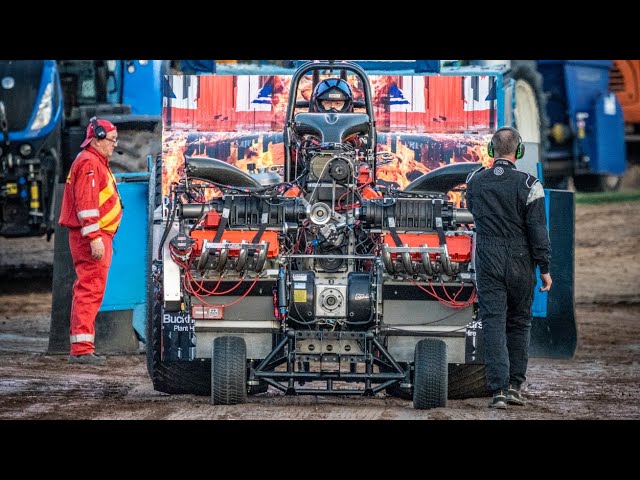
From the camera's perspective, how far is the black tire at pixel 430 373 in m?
9.25

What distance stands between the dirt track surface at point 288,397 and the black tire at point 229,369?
90mm

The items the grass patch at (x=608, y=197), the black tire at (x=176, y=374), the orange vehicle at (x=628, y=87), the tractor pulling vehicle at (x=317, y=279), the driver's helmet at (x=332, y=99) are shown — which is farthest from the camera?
the orange vehicle at (x=628, y=87)

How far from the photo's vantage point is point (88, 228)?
1156 centimetres

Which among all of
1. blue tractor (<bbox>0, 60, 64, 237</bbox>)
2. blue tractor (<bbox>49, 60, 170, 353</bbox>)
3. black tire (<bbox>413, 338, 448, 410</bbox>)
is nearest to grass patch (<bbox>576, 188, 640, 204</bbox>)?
blue tractor (<bbox>49, 60, 170, 353</bbox>)

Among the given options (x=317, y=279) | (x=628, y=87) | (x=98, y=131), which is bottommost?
(x=317, y=279)

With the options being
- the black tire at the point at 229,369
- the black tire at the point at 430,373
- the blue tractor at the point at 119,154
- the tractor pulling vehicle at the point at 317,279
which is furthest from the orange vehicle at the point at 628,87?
the black tire at the point at 229,369

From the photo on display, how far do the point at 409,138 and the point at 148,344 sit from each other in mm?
2460

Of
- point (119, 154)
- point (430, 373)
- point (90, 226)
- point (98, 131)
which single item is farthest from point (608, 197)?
point (430, 373)

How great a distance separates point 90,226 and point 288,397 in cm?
230

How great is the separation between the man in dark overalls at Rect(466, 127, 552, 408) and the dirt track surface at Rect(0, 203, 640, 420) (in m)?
0.36

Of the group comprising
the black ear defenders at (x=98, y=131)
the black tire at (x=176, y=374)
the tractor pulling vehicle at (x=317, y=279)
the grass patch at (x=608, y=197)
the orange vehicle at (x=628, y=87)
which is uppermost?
the orange vehicle at (x=628, y=87)

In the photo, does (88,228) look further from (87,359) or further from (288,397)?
(288,397)

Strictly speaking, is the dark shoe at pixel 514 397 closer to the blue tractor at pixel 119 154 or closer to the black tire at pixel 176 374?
the black tire at pixel 176 374

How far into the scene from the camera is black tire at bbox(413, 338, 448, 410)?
925cm
